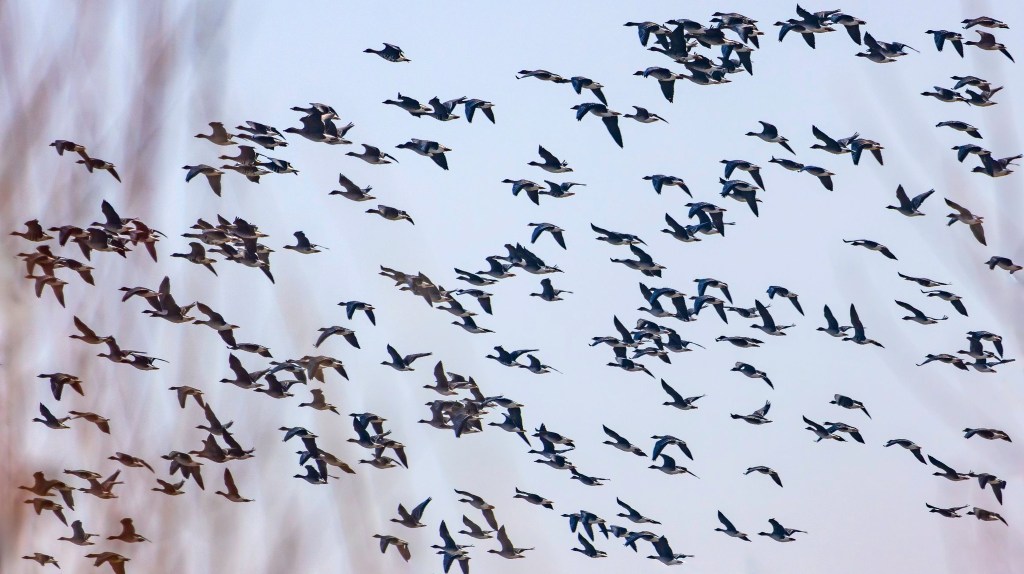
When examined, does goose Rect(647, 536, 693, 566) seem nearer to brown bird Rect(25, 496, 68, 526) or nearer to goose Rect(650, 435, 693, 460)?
goose Rect(650, 435, 693, 460)

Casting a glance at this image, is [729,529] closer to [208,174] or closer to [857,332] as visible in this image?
[857,332]

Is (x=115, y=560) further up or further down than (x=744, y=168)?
further down

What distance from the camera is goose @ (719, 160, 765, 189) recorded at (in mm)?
45875

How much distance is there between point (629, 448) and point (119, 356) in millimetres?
34328

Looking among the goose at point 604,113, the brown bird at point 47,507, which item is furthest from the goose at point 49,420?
the goose at point 604,113

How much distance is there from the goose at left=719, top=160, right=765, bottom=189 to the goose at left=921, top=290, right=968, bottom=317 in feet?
19.6

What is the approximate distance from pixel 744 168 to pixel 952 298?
7.50 metres

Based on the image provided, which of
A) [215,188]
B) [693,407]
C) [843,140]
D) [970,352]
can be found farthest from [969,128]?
[215,188]

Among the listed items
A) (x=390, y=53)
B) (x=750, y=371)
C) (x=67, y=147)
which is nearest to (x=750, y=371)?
(x=750, y=371)

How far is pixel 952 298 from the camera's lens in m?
46.6

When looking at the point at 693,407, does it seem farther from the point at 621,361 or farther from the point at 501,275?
the point at 501,275

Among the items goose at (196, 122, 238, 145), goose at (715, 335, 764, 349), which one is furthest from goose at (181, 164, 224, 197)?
goose at (715, 335, 764, 349)

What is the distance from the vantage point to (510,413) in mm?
48750

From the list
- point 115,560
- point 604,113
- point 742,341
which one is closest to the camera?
point 115,560
